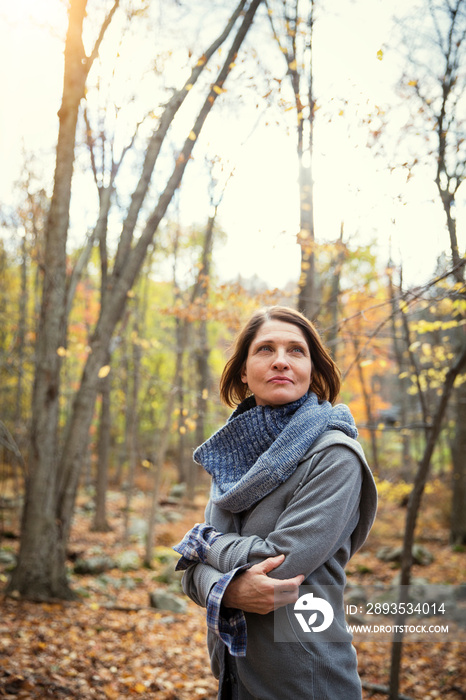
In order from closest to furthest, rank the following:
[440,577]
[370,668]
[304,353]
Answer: [304,353]
[370,668]
[440,577]

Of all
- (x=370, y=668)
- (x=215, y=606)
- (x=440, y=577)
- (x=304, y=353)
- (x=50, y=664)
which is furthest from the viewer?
(x=440, y=577)

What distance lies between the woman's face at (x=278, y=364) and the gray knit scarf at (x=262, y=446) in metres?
0.05

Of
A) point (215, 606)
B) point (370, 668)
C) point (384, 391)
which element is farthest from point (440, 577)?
point (384, 391)

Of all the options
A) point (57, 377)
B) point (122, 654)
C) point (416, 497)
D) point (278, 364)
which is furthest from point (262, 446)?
point (57, 377)

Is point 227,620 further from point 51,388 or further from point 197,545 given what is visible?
point 51,388

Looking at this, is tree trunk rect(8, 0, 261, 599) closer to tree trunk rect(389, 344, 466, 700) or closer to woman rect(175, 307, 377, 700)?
tree trunk rect(389, 344, 466, 700)

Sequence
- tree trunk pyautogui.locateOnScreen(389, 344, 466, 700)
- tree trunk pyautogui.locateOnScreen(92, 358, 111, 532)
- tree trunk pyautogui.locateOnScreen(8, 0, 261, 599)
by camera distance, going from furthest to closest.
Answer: tree trunk pyautogui.locateOnScreen(92, 358, 111, 532) < tree trunk pyautogui.locateOnScreen(8, 0, 261, 599) < tree trunk pyautogui.locateOnScreen(389, 344, 466, 700)

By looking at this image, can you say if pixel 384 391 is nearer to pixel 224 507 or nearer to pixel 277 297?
pixel 277 297

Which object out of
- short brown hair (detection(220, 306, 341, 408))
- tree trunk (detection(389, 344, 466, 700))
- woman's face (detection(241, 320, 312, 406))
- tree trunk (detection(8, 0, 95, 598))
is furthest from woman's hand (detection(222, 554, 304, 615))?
tree trunk (detection(8, 0, 95, 598))

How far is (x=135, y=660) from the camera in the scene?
4.50m

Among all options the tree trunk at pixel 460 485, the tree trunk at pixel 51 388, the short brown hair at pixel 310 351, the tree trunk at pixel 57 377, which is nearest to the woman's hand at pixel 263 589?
the short brown hair at pixel 310 351

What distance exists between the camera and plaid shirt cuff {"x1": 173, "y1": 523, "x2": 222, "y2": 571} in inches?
63.4

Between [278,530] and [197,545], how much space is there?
1.00 ft

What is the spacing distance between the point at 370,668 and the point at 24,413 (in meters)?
11.9
